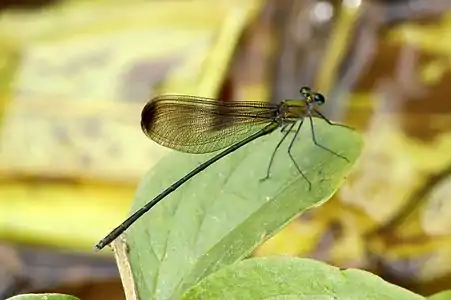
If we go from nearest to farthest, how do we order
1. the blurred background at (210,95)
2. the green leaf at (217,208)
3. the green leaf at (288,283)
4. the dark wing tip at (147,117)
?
the green leaf at (288,283) < the green leaf at (217,208) < the dark wing tip at (147,117) < the blurred background at (210,95)

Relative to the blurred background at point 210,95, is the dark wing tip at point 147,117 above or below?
below

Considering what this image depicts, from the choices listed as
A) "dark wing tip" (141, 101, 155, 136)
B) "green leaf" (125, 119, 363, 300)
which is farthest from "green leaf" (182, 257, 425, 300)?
"dark wing tip" (141, 101, 155, 136)

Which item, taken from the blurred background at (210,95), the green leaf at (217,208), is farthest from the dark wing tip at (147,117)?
the blurred background at (210,95)

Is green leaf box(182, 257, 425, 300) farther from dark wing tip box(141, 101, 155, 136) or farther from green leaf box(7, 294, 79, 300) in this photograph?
dark wing tip box(141, 101, 155, 136)

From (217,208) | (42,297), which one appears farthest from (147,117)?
(42,297)

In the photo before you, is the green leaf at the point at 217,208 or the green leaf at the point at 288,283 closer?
the green leaf at the point at 288,283

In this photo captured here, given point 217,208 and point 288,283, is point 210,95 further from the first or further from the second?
point 288,283

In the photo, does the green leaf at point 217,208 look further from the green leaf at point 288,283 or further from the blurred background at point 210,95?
the blurred background at point 210,95
